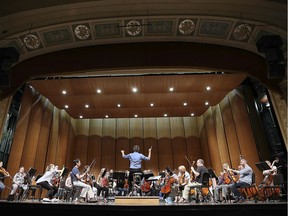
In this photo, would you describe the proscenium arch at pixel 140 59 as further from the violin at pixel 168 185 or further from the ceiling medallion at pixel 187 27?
the violin at pixel 168 185

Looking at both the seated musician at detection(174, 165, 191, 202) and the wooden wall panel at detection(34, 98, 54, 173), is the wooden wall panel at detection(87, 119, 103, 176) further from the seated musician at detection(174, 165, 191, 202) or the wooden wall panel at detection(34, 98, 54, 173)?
the seated musician at detection(174, 165, 191, 202)

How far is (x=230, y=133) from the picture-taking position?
36.5 ft

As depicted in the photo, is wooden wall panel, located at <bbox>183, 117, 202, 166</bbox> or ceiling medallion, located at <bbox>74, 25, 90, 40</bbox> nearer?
ceiling medallion, located at <bbox>74, 25, 90, 40</bbox>

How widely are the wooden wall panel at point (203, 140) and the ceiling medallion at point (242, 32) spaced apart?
27.6 feet

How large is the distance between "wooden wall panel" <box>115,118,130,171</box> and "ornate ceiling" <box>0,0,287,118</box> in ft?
29.2

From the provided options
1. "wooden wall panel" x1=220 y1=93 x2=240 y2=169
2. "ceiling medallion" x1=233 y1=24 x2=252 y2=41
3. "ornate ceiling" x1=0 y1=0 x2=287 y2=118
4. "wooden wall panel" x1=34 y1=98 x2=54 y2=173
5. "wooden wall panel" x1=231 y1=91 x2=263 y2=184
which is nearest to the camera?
"ornate ceiling" x1=0 y1=0 x2=287 y2=118

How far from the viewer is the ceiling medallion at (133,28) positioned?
6.15 meters

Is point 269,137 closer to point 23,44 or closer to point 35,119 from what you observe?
point 23,44

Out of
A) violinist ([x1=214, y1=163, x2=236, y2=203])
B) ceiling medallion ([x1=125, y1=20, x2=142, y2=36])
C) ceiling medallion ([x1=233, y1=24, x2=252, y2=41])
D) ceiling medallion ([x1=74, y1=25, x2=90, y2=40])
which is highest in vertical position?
ceiling medallion ([x1=125, y1=20, x2=142, y2=36])

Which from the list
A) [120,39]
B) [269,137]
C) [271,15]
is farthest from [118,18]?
[269,137]

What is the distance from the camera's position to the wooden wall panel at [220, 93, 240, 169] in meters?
10.6

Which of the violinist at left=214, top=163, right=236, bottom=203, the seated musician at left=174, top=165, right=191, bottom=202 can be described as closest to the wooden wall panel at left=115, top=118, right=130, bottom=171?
the seated musician at left=174, top=165, right=191, bottom=202

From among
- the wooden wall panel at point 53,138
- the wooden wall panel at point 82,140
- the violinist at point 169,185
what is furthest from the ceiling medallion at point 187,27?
the wooden wall panel at point 82,140
